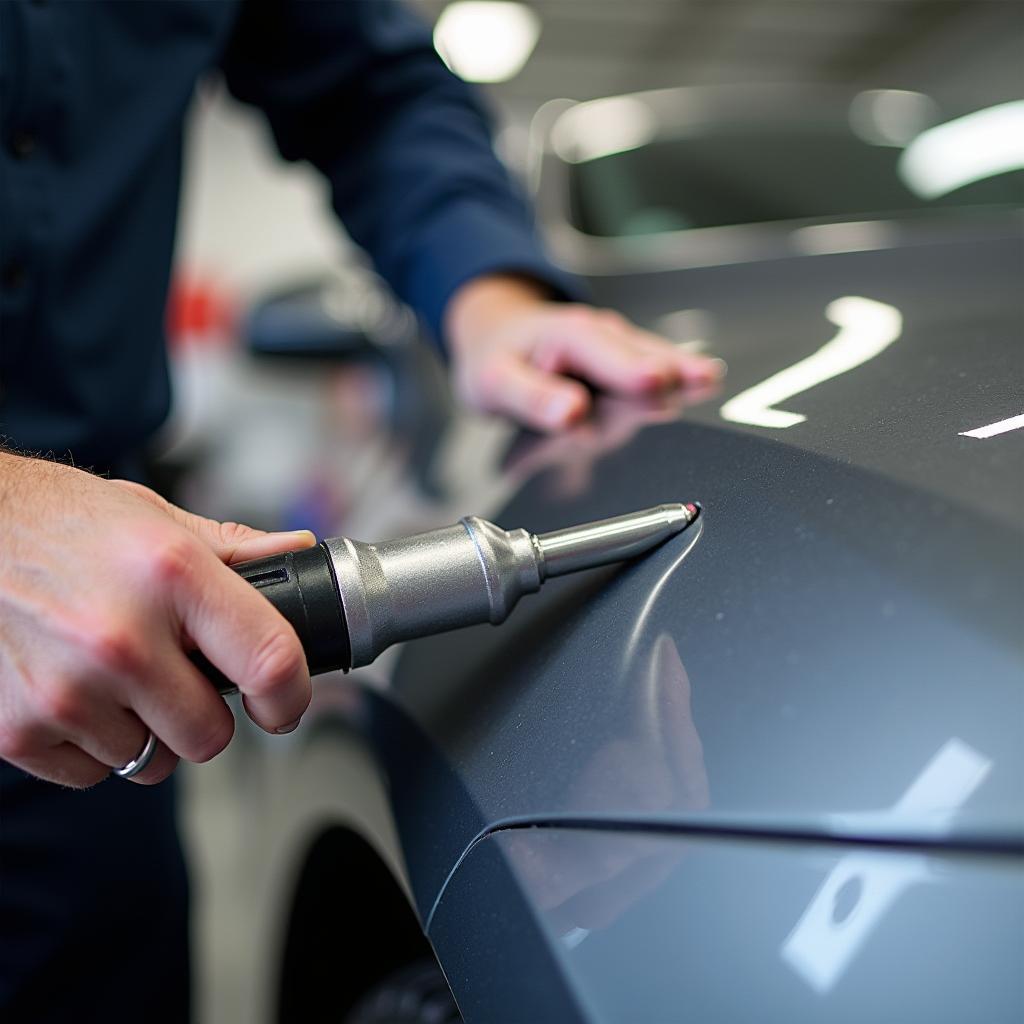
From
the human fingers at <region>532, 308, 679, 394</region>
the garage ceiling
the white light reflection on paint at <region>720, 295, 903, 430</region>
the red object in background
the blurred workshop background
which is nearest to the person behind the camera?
the white light reflection on paint at <region>720, 295, 903, 430</region>

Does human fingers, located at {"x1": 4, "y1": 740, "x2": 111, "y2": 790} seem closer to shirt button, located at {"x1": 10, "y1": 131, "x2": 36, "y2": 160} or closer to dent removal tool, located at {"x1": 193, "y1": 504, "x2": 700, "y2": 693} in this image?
dent removal tool, located at {"x1": 193, "y1": 504, "x2": 700, "y2": 693}

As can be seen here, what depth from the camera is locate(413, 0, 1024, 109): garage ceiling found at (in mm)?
5688

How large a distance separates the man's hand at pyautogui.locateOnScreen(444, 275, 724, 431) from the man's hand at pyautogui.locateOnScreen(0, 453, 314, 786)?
1.14ft

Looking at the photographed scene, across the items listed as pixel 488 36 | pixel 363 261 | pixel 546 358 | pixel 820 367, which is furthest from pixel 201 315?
pixel 820 367

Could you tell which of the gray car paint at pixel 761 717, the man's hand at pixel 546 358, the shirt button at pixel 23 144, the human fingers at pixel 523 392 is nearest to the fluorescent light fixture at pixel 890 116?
the man's hand at pixel 546 358

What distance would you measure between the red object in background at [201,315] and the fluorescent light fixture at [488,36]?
1.89 metres

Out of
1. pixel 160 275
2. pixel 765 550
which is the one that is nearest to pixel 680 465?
pixel 765 550

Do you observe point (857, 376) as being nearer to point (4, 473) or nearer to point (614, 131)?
point (4, 473)

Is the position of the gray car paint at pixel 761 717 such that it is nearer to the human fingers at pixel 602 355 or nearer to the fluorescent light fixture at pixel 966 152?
the human fingers at pixel 602 355

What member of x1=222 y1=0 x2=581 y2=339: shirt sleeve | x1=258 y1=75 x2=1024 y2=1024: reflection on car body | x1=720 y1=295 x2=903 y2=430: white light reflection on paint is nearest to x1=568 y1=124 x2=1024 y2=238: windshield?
x1=222 y1=0 x2=581 y2=339: shirt sleeve

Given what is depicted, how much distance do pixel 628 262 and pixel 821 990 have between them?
916 millimetres

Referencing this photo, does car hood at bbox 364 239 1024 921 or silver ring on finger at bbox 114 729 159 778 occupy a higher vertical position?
car hood at bbox 364 239 1024 921

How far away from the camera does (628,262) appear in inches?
42.6

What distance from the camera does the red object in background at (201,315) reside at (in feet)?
16.9
